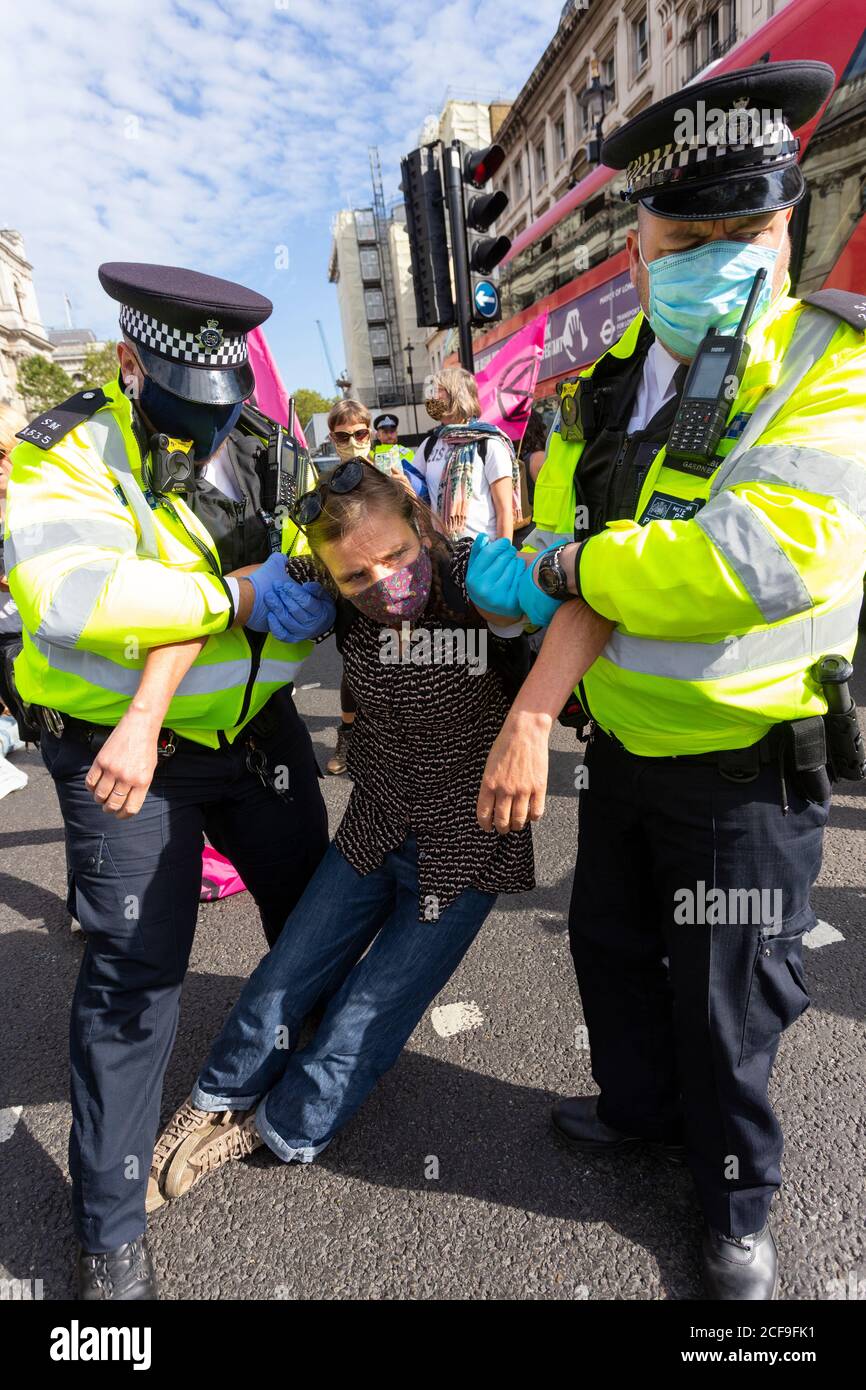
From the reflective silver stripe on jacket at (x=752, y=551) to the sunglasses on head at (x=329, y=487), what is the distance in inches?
32.8

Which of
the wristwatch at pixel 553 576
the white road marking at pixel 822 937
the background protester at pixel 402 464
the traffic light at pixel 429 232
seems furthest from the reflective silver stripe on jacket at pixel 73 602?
the traffic light at pixel 429 232

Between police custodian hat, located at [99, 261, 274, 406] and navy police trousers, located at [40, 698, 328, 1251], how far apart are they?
853mm

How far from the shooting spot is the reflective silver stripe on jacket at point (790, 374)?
1183 mm

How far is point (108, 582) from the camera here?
147 cm

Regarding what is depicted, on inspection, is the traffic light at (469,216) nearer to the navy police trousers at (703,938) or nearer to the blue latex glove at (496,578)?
the blue latex glove at (496,578)

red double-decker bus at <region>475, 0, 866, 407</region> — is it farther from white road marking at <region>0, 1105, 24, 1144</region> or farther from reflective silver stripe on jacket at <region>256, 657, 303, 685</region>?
white road marking at <region>0, 1105, 24, 1144</region>

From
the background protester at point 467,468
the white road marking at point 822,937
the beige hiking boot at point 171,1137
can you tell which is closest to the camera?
the beige hiking boot at point 171,1137

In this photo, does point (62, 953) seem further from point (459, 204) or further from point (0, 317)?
point (0, 317)

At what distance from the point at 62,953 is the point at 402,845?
202cm

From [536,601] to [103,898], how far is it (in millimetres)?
1158

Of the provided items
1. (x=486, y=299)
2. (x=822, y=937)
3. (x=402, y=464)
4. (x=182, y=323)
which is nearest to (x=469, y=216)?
(x=486, y=299)

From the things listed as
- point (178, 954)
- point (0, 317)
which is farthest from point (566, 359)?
point (0, 317)

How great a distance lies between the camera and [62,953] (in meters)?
3.12

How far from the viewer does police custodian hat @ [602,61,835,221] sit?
121 cm
